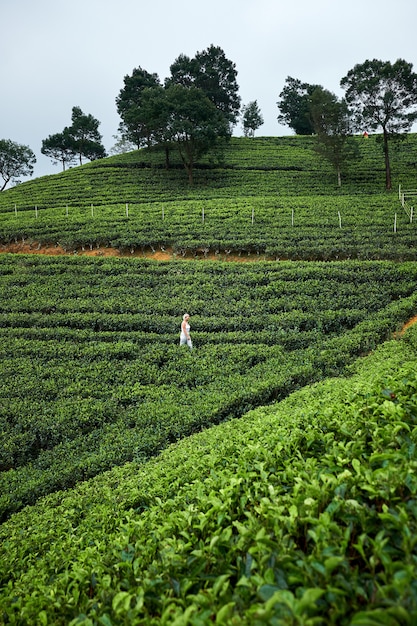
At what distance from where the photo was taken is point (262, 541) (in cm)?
274

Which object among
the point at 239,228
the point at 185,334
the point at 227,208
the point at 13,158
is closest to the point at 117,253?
the point at 239,228

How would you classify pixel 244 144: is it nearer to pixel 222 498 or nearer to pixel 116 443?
pixel 116 443

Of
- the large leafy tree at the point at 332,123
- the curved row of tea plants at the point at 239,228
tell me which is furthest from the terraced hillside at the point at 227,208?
the large leafy tree at the point at 332,123

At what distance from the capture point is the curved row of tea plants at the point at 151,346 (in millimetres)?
9352

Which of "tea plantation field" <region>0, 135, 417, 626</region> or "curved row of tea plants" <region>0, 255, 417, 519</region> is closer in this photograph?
"tea plantation field" <region>0, 135, 417, 626</region>

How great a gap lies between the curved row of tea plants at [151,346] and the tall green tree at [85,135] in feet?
173

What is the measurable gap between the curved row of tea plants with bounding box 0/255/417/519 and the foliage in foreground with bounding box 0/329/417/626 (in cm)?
309

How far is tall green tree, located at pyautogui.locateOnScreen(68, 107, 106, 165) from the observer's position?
65.9m

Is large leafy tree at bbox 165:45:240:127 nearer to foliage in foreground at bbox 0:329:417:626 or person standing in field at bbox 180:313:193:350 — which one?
person standing in field at bbox 180:313:193:350

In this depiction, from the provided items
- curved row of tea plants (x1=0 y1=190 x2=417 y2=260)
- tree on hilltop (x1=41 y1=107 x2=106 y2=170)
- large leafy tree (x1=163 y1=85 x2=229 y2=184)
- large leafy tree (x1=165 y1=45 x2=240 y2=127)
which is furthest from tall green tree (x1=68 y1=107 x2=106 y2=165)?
curved row of tea plants (x1=0 y1=190 x2=417 y2=260)

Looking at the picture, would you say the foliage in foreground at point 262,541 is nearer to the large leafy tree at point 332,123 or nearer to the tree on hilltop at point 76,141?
the large leafy tree at point 332,123

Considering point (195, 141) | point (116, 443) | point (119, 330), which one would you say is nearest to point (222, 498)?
point (116, 443)

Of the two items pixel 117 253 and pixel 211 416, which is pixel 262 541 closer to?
pixel 211 416

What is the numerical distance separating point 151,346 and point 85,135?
64697 mm
